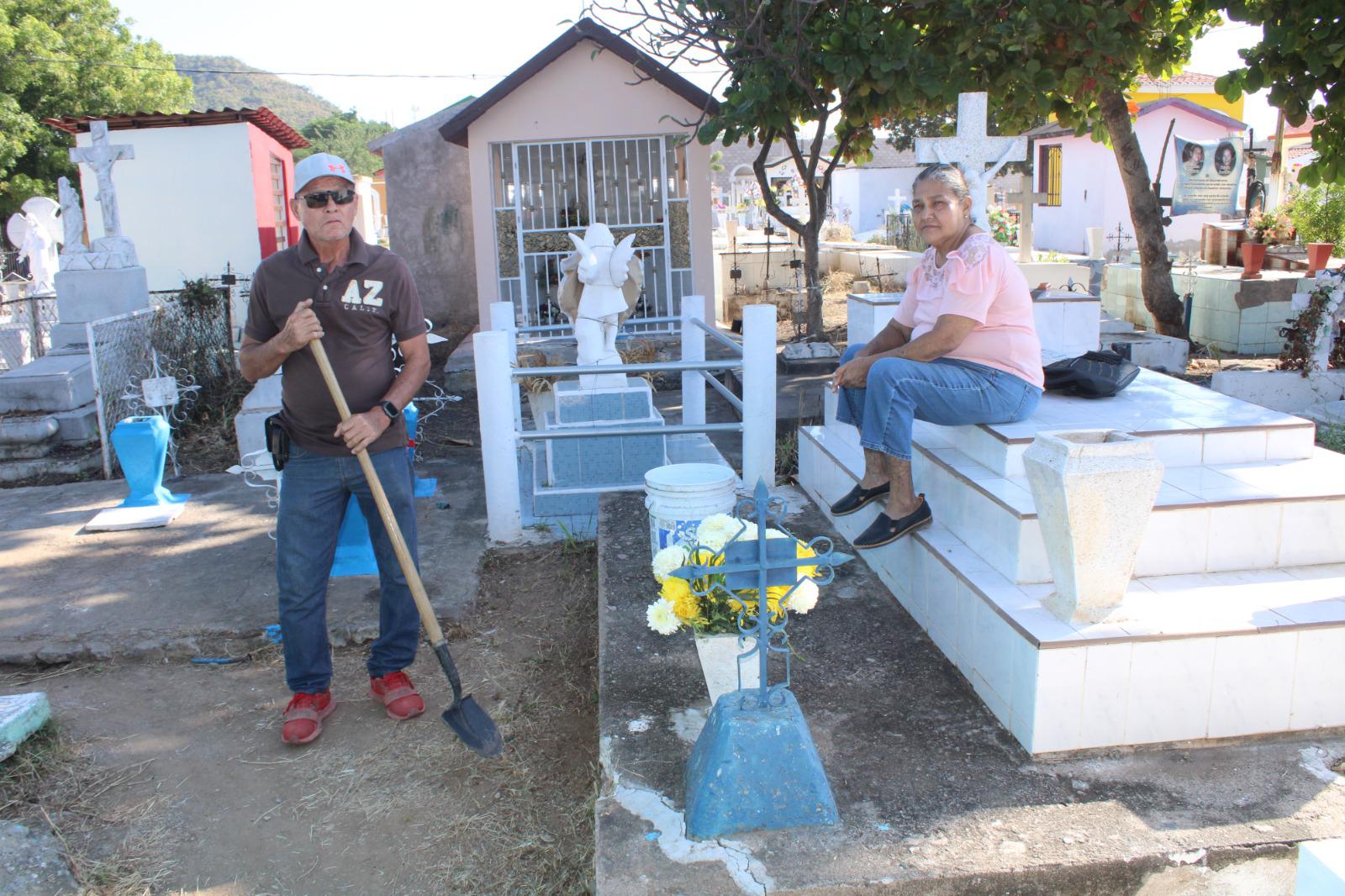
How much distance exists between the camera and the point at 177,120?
16.5 metres

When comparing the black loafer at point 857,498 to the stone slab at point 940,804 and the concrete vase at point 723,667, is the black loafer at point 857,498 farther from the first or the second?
the concrete vase at point 723,667

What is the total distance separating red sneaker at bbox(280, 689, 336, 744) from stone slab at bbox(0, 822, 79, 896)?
803mm

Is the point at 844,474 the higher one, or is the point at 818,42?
the point at 818,42

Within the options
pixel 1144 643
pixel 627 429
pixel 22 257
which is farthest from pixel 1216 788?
pixel 22 257

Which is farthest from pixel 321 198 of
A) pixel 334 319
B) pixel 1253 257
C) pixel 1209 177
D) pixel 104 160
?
pixel 1209 177

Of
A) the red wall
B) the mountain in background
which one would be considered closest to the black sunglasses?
the red wall

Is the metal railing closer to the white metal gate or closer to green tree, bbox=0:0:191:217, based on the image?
the white metal gate

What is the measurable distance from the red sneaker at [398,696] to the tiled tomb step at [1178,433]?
7.89ft

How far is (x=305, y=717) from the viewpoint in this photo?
3885 millimetres

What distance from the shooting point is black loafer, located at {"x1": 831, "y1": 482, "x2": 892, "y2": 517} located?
4.29 m

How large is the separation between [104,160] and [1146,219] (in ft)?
35.5

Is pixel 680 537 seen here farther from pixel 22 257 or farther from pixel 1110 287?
pixel 22 257

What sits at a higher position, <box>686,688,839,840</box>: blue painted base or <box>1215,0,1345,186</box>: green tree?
<box>1215,0,1345,186</box>: green tree

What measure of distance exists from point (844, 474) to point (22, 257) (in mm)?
21127
